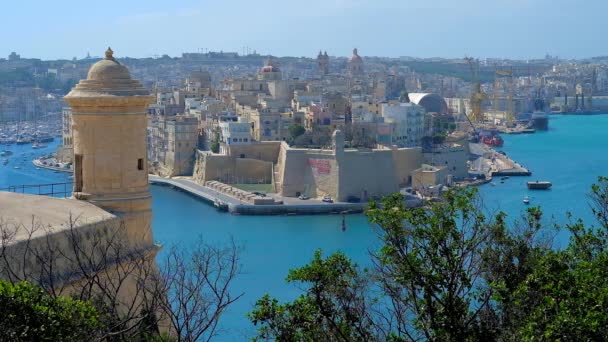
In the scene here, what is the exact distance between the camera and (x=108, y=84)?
132 inches

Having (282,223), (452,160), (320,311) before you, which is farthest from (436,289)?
(452,160)

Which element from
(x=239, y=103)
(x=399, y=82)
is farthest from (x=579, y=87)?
(x=239, y=103)

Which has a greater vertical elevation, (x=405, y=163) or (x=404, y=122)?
(x=404, y=122)

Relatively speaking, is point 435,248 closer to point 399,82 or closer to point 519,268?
point 519,268

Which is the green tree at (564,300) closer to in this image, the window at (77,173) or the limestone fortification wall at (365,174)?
the window at (77,173)

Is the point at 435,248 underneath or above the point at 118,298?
above

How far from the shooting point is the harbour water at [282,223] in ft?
37.9

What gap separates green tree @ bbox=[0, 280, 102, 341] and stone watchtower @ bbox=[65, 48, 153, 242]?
1255 millimetres

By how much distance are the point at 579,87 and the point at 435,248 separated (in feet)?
213

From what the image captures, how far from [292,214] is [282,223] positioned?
0.99 meters

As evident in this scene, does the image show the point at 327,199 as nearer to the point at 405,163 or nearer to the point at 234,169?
the point at 405,163

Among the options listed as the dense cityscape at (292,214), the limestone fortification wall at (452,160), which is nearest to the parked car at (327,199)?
the dense cityscape at (292,214)

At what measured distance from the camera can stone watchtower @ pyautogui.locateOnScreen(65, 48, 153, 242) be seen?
3.33 meters

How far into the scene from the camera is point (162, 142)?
24328 millimetres
